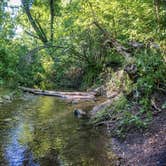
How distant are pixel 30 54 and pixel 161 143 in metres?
8.94

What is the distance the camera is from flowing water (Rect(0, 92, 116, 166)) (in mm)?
9336

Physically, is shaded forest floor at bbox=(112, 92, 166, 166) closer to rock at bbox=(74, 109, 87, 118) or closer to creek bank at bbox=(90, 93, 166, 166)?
creek bank at bbox=(90, 93, 166, 166)

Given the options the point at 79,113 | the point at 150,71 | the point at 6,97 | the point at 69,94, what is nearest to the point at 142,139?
the point at 150,71

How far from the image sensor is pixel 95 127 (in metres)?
12.7

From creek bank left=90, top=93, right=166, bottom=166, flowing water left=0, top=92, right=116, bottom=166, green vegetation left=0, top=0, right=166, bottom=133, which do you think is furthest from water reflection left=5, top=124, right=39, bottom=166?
creek bank left=90, top=93, right=166, bottom=166

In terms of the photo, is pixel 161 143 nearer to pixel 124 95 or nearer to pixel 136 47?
pixel 124 95

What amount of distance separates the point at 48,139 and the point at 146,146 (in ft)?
11.1

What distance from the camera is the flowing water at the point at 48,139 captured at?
934cm

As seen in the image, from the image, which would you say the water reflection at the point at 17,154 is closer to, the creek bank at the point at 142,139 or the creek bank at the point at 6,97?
the creek bank at the point at 142,139

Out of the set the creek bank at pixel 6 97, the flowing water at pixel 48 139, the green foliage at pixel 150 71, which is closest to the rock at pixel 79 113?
the flowing water at pixel 48 139

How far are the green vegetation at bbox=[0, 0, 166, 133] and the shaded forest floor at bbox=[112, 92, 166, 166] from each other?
1.59ft

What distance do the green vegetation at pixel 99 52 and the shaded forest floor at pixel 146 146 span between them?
484mm

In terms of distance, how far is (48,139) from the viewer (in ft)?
37.2

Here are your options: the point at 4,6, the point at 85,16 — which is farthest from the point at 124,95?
the point at 85,16
